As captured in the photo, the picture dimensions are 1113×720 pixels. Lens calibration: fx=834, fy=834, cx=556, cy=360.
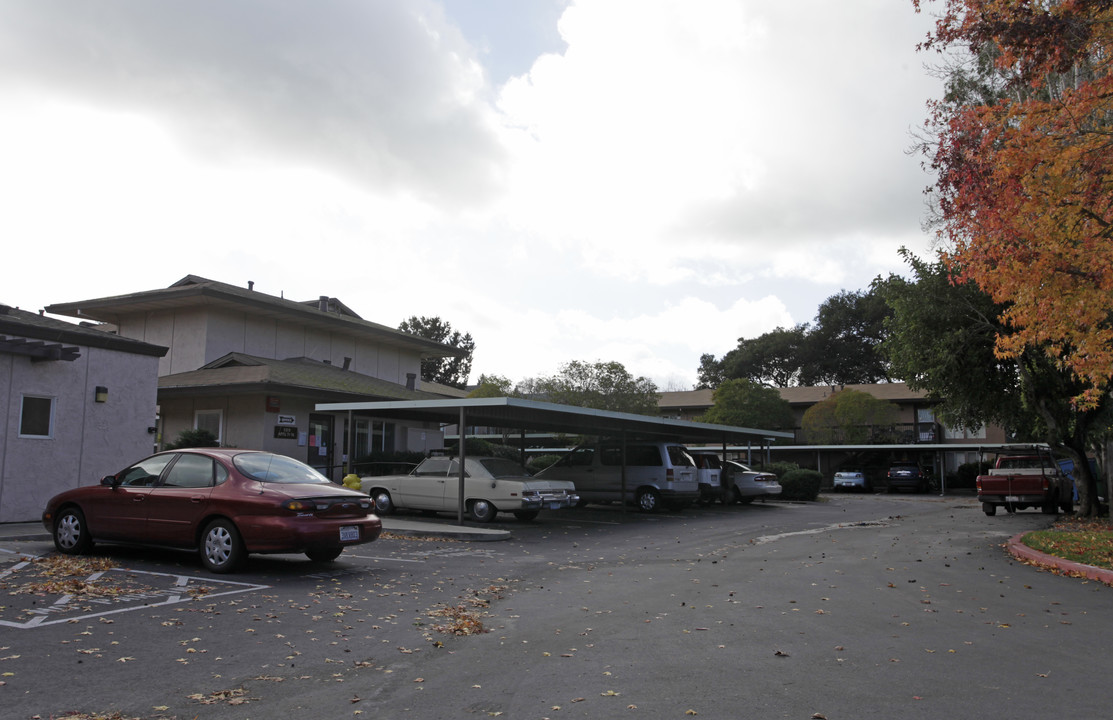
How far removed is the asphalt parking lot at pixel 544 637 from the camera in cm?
504

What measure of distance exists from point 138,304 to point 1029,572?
975 inches

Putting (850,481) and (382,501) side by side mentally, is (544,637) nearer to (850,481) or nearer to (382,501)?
(382,501)

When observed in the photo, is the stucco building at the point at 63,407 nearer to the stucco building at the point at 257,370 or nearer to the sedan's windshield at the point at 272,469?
the stucco building at the point at 257,370

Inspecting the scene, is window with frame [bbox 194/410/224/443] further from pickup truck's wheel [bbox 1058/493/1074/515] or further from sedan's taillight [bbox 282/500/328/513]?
pickup truck's wheel [bbox 1058/493/1074/515]

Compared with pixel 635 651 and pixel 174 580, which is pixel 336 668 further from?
pixel 174 580

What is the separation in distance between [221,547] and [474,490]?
26.8ft

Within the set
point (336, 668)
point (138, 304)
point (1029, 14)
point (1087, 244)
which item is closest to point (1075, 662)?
point (336, 668)

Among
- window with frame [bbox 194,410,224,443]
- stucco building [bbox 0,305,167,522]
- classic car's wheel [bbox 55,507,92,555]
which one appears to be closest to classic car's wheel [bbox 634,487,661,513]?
window with frame [bbox 194,410,224,443]

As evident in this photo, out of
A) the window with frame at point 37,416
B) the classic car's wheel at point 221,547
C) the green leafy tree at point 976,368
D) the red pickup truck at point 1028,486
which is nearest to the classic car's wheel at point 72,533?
the classic car's wheel at point 221,547

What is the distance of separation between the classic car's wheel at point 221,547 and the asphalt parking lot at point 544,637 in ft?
0.65

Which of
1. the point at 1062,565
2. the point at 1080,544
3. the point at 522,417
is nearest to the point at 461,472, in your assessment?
the point at 522,417

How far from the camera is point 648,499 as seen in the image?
22812mm

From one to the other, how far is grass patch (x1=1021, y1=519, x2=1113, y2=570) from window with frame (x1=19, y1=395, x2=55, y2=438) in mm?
16895

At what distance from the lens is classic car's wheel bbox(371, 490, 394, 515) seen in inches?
747
